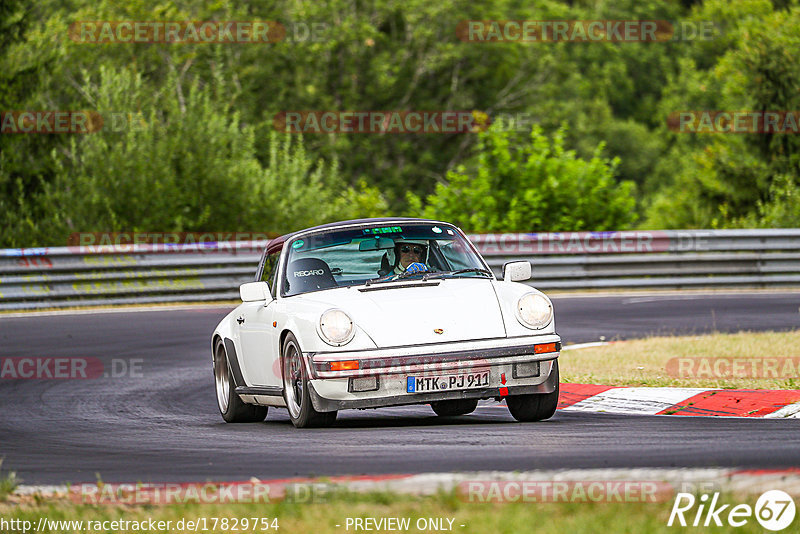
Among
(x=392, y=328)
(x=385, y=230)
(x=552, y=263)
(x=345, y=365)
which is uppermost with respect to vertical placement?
(x=385, y=230)

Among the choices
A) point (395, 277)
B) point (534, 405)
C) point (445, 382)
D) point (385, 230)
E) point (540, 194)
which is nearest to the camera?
point (445, 382)

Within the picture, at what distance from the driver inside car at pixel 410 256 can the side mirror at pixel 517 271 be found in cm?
60

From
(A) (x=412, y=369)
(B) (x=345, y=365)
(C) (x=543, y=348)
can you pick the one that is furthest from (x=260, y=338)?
(C) (x=543, y=348)

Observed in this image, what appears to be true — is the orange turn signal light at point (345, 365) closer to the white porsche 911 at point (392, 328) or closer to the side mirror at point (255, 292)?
the white porsche 911 at point (392, 328)

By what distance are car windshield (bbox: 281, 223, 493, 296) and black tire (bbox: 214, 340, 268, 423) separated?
1.15m

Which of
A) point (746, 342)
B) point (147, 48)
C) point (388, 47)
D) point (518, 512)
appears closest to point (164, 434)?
point (518, 512)

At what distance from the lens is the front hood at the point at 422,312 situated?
8195mm

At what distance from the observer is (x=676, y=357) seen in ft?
40.3

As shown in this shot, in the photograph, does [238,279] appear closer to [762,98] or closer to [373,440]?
[373,440]

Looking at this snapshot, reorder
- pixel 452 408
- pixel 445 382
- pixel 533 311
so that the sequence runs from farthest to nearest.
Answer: pixel 452 408 < pixel 533 311 < pixel 445 382

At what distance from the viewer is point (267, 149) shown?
1893 inches

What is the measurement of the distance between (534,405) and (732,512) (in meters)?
3.88

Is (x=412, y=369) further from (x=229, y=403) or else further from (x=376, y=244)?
(x=229, y=403)

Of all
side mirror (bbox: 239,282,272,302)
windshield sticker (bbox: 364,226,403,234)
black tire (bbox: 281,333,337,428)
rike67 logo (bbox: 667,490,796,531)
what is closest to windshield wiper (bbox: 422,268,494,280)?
windshield sticker (bbox: 364,226,403,234)
